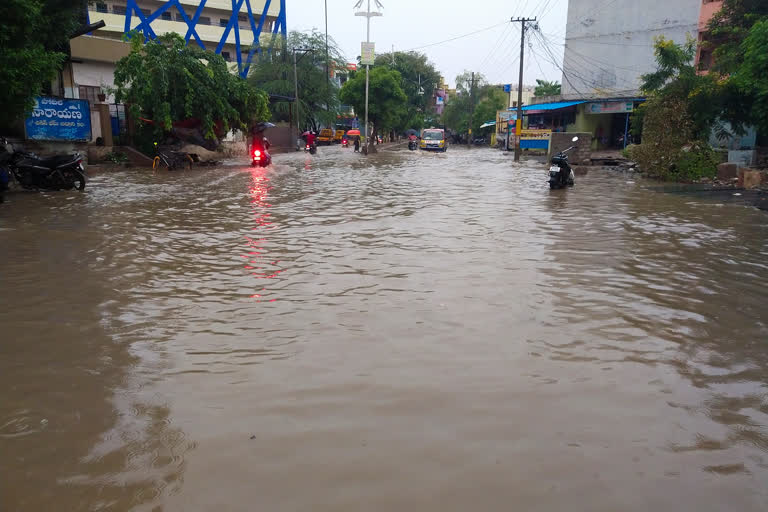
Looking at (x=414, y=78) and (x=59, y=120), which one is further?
(x=414, y=78)

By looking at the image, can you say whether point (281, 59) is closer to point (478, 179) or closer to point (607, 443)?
point (478, 179)

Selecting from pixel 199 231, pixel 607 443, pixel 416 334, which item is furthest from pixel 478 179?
pixel 607 443

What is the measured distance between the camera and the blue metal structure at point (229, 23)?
44406 mm

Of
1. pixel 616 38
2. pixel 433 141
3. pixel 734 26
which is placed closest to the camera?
pixel 734 26

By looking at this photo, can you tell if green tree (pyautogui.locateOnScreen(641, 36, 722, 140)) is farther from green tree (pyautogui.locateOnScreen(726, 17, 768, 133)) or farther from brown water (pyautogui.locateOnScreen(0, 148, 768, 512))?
brown water (pyautogui.locateOnScreen(0, 148, 768, 512))

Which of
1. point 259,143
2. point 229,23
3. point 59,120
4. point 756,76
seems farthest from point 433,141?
point 756,76

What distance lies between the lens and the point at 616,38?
36719mm

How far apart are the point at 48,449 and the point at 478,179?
17.3m

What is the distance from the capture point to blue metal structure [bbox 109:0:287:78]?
1748 inches

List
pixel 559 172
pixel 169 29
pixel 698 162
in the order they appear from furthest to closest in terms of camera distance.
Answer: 1. pixel 169 29
2. pixel 698 162
3. pixel 559 172

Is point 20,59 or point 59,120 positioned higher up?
point 20,59

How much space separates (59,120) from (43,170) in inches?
265

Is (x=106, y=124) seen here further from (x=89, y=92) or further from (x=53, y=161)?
(x=53, y=161)

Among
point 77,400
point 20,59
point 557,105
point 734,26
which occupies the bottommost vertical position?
point 77,400
